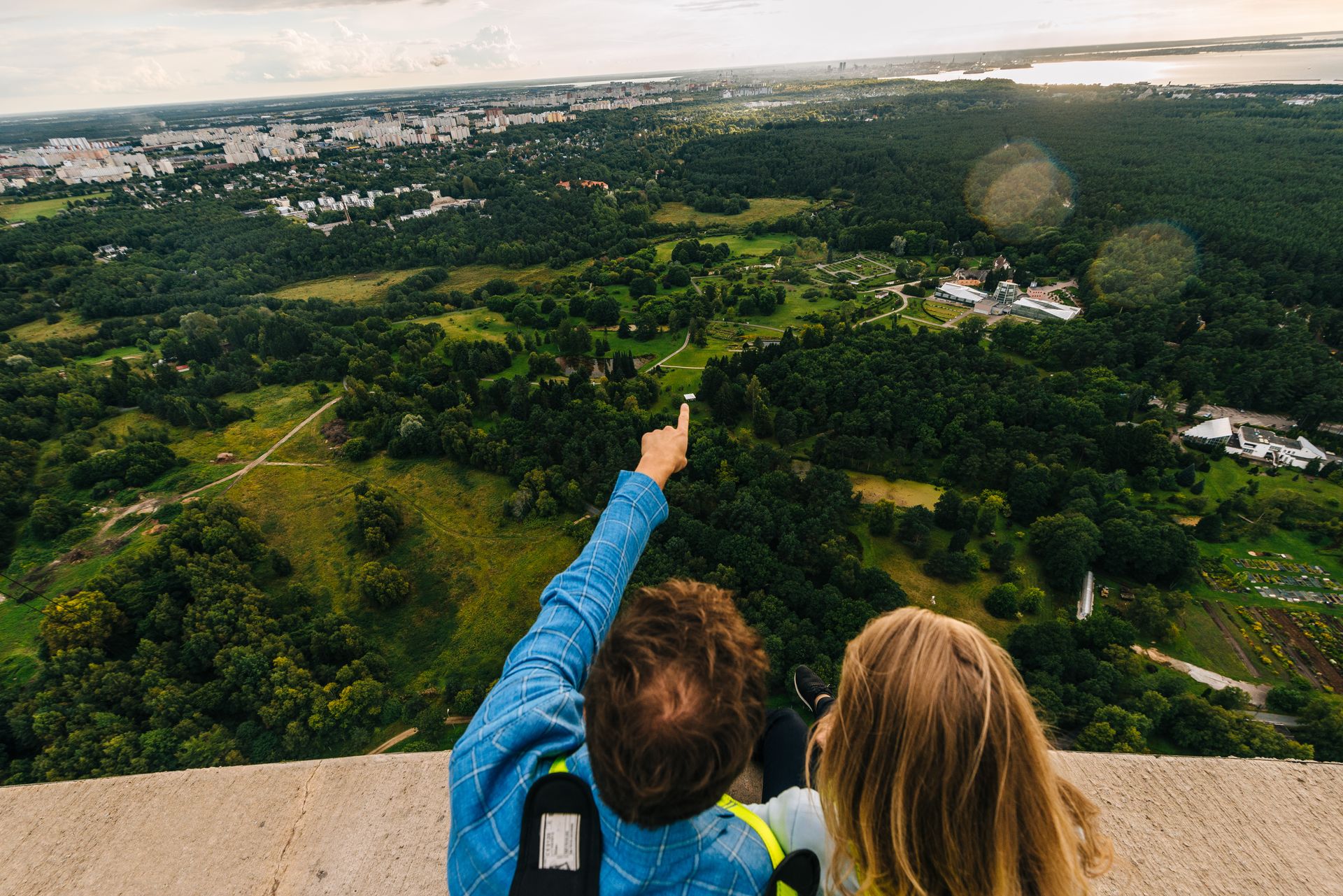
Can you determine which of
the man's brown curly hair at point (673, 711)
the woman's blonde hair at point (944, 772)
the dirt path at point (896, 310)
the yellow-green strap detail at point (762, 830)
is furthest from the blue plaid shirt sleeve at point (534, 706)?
the dirt path at point (896, 310)

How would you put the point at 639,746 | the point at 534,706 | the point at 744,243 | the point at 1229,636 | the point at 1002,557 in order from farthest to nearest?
the point at 744,243 → the point at 1002,557 → the point at 1229,636 → the point at 534,706 → the point at 639,746

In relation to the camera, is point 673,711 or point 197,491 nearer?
point 673,711

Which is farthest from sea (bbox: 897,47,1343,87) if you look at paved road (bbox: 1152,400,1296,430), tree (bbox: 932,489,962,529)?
tree (bbox: 932,489,962,529)

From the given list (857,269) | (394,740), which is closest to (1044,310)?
(857,269)

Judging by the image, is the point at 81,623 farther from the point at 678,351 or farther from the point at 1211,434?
the point at 1211,434

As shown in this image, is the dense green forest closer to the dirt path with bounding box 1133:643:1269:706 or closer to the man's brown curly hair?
the dirt path with bounding box 1133:643:1269:706

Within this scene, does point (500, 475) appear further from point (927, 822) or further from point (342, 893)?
point (927, 822)

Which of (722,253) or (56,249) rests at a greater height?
(56,249)

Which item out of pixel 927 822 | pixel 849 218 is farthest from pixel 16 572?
pixel 849 218
